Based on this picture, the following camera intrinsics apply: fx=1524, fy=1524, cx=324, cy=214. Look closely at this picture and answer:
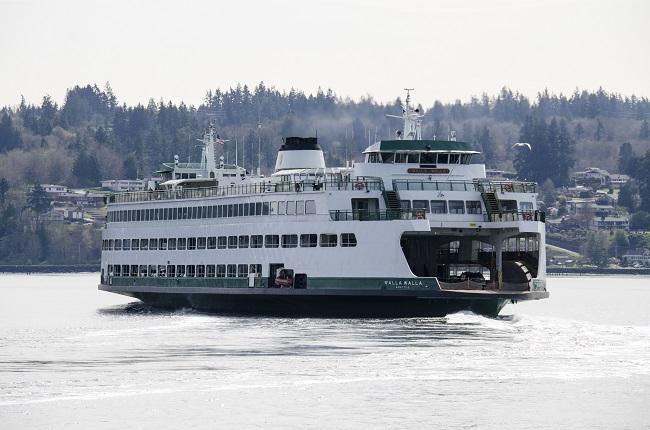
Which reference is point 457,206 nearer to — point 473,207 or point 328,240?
point 473,207

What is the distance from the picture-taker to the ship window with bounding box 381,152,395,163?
70.0 metres

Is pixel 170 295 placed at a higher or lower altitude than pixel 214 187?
lower

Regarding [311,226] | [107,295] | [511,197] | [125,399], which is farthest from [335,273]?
[107,295]

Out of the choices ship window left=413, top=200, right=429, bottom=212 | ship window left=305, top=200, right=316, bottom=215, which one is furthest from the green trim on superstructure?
ship window left=413, top=200, right=429, bottom=212

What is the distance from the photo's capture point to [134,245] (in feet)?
279

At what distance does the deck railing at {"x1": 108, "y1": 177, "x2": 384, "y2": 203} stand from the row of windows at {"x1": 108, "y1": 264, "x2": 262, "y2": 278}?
3592mm

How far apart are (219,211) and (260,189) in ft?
14.9

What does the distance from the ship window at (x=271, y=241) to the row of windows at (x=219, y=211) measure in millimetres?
1082

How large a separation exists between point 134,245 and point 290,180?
52.6ft

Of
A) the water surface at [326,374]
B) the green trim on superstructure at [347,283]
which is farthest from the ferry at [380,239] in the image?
the water surface at [326,374]

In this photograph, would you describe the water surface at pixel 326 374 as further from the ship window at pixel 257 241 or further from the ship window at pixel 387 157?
the ship window at pixel 387 157

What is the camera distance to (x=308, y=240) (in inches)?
2724

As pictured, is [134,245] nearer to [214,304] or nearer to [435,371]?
[214,304]

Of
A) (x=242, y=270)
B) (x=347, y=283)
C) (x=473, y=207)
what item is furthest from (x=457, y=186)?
(x=242, y=270)
